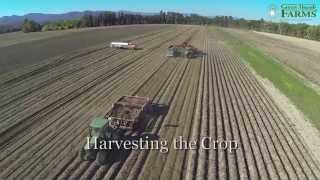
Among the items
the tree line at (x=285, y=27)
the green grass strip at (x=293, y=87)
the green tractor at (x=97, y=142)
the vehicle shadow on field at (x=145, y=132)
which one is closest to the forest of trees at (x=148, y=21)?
the tree line at (x=285, y=27)

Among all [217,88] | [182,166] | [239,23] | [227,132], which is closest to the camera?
[182,166]

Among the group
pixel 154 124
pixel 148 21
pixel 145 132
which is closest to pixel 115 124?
pixel 145 132

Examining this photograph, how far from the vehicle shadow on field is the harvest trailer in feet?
0.59

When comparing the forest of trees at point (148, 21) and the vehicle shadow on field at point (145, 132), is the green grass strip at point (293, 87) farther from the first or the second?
the forest of trees at point (148, 21)

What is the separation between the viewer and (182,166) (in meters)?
13.5

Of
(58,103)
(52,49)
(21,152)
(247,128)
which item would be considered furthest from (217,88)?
(52,49)

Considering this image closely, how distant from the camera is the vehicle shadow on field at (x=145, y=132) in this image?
45.7 ft

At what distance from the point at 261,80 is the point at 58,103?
54.7ft

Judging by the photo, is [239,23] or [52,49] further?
[239,23]

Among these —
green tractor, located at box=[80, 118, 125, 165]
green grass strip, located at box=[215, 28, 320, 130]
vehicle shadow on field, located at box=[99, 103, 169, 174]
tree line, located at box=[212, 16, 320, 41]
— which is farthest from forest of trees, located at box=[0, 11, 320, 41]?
green tractor, located at box=[80, 118, 125, 165]

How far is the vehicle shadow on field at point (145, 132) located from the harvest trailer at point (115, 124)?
0.18 metres

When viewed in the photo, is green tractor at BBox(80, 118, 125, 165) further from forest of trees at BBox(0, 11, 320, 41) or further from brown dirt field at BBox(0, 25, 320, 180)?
forest of trees at BBox(0, 11, 320, 41)

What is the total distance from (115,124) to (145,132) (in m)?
1.37

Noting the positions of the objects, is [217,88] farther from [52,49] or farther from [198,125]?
[52,49]
